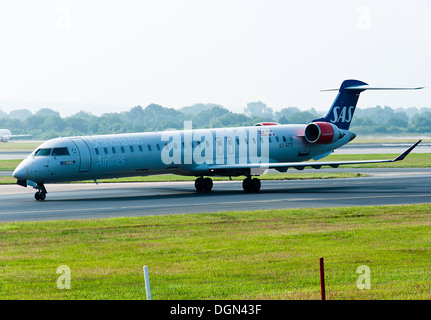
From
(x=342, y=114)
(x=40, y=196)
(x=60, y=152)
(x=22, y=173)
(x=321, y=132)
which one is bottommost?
(x=40, y=196)

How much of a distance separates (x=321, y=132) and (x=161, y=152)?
31.0 ft

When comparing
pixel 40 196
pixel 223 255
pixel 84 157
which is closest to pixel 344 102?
pixel 84 157

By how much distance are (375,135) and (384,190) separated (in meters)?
24.6

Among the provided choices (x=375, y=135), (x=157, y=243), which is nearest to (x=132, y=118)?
(x=375, y=135)

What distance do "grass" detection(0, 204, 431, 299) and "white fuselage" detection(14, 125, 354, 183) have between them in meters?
8.11

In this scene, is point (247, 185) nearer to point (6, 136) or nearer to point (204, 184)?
point (204, 184)

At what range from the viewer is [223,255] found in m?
17.7

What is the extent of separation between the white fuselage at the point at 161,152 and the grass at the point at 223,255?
811 centimetres

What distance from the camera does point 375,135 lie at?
60656mm

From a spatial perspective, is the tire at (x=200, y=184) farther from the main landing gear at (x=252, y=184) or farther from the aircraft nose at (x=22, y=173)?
the aircraft nose at (x=22, y=173)

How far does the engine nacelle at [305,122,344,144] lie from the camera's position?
129 ft

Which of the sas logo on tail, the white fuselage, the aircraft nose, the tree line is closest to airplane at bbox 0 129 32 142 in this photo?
the tree line

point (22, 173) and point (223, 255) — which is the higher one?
point (22, 173)
